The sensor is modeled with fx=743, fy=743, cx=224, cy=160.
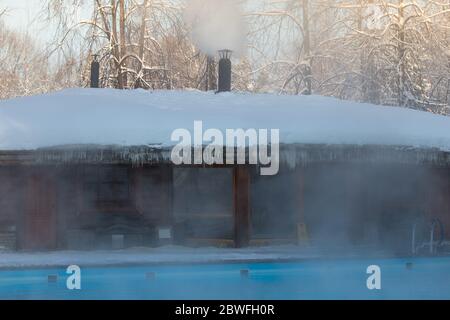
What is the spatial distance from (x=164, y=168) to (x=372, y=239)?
5.03 metres

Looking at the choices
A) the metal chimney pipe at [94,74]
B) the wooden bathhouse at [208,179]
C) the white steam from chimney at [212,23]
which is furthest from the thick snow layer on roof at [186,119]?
the white steam from chimney at [212,23]

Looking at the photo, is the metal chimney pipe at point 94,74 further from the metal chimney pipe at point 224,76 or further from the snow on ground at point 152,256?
the snow on ground at point 152,256

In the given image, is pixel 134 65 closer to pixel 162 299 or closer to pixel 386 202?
pixel 386 202

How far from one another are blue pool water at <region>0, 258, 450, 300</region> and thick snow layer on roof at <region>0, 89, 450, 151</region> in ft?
10.3

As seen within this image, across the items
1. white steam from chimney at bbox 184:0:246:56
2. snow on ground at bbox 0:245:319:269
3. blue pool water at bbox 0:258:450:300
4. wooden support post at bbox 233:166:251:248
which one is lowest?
blue pool water at bbox 0:258:450:300

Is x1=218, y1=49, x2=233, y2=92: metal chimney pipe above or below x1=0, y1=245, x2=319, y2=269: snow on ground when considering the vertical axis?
above

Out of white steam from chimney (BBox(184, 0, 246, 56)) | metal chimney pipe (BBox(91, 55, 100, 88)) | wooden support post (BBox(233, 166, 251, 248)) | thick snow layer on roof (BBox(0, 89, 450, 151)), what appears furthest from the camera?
white steam from chimney (BBox(184, 0, 246, 56))

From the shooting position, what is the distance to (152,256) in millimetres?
14883

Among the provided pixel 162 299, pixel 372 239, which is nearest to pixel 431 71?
pixel 372 239

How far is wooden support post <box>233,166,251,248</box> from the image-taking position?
53.4ft

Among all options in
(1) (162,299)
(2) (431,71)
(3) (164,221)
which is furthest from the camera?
(2) (431,71)

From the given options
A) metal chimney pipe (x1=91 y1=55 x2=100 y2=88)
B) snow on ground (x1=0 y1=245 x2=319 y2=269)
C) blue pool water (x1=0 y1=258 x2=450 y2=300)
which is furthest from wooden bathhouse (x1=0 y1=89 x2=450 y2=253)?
metal chimney pipe (x1=91 y1=55 x2=100 y2=88)

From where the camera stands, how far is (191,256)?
14.7m

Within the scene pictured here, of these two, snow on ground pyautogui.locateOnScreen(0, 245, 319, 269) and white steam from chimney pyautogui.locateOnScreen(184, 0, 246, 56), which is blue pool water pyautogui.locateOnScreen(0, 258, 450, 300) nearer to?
snow on ground pyautogui.locateOnScreen(0, 245, 319, 269)
